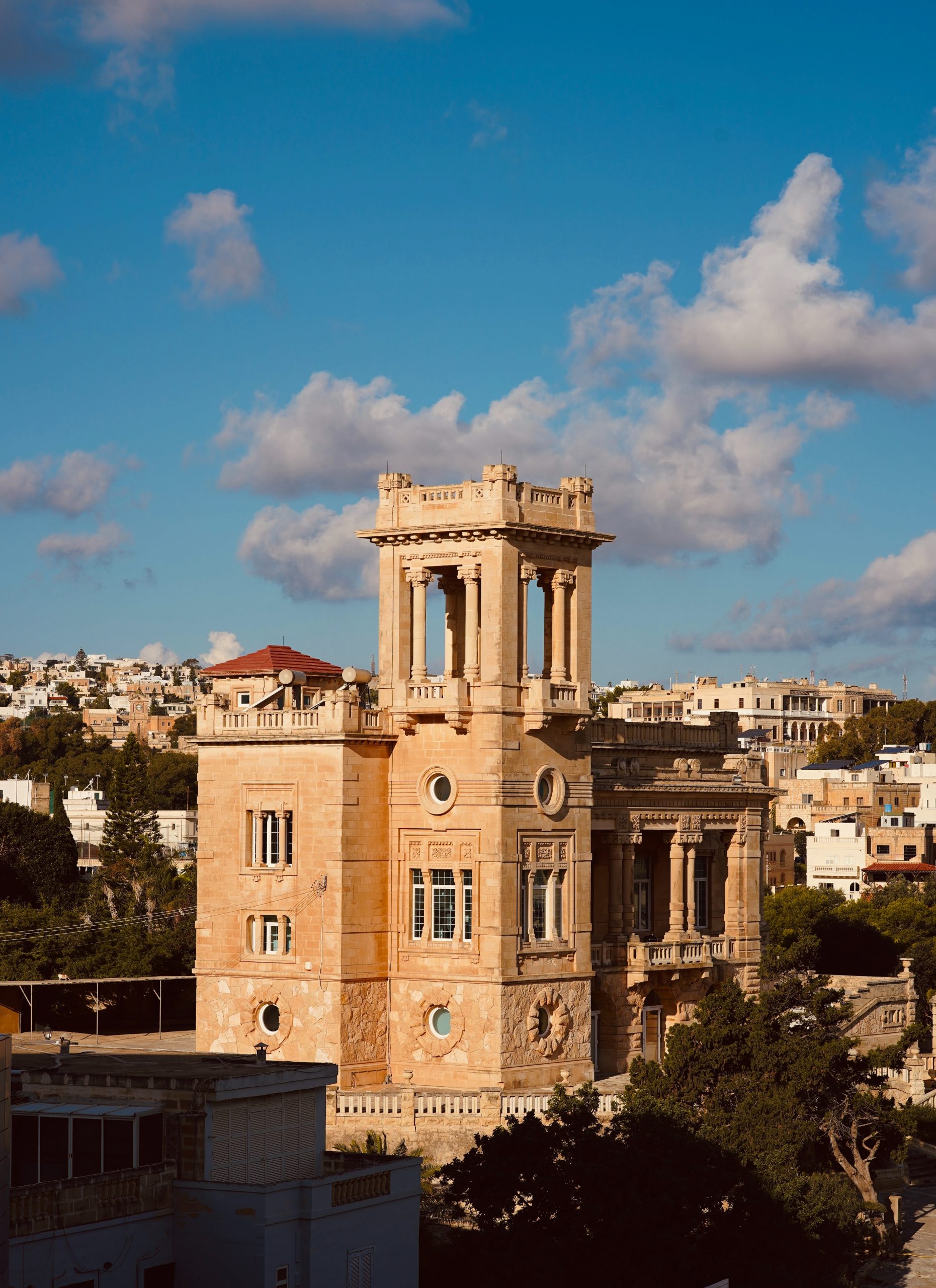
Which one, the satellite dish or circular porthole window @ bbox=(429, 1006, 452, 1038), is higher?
the satellite dish

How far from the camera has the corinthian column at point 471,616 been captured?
171ft

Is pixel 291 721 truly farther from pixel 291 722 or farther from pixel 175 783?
pixel 175 783

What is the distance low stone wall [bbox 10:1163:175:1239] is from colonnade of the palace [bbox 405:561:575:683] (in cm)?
2239

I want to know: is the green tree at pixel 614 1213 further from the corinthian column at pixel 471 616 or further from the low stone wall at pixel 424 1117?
the corinthian column at pixel 471 616

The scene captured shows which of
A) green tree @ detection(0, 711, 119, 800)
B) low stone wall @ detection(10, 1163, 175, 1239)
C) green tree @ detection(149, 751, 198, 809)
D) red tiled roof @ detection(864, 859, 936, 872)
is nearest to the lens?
low stone wall @ detection(10, 1163, 175, 1239)

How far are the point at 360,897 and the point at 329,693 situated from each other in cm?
515

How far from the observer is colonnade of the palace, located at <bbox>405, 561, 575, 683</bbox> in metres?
52.1

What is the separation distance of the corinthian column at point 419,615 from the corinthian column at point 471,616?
43.2 inches

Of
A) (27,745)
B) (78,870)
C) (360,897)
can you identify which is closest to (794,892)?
(78,870)

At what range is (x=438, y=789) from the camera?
52.3 m

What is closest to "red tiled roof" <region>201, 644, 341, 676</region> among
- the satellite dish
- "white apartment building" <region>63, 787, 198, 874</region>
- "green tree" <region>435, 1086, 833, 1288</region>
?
the satellite dish

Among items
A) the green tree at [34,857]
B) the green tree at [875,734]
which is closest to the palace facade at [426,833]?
the green tree at [34,857]

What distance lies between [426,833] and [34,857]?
173 ft

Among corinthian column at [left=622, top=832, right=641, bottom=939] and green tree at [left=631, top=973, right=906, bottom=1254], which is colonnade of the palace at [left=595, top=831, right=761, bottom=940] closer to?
corinthian column at [left=622, top=832, right=641, bottom=939]
